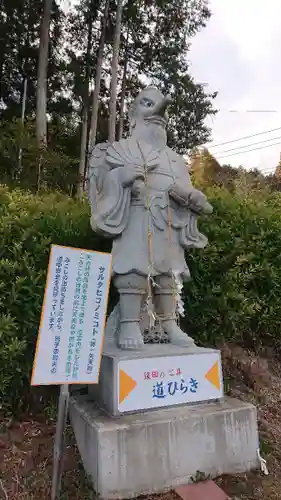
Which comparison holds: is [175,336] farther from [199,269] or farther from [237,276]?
[237,276]

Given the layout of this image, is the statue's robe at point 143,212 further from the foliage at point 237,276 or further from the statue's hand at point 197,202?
the foliage at point 237,276

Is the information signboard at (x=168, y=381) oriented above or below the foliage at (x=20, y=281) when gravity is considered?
below

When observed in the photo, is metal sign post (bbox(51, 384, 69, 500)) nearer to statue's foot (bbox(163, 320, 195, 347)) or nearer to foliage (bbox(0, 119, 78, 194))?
statue's foot (bbox(163, 320, 195, 347))

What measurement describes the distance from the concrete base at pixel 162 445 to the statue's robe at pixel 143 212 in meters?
0.89

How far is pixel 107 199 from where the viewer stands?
2.85 metres

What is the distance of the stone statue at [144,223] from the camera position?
2.78 m

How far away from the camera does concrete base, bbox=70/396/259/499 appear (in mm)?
2248

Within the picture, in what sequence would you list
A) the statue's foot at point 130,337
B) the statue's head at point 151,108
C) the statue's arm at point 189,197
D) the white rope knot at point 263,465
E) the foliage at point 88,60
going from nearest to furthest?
1. the white rope knot at point 263,465
2. the statue's foot at point 130,337
3. the statue's arm at point 189,197
4. the statue's head at point 151,108
5. the foliage at point 88,60

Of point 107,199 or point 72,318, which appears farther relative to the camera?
point 107,199

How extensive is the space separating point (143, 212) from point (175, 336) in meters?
0.86

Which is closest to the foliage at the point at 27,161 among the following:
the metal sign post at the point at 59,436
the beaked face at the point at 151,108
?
the beaked face at the point at 151,108

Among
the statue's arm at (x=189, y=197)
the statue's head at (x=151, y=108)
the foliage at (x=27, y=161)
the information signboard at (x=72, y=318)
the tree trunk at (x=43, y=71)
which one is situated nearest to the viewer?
the information signboard at (x=72, y=318)

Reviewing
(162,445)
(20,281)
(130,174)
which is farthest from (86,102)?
(162,445)

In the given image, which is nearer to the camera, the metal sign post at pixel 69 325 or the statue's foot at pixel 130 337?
the metal sign post at pixel 69 325
